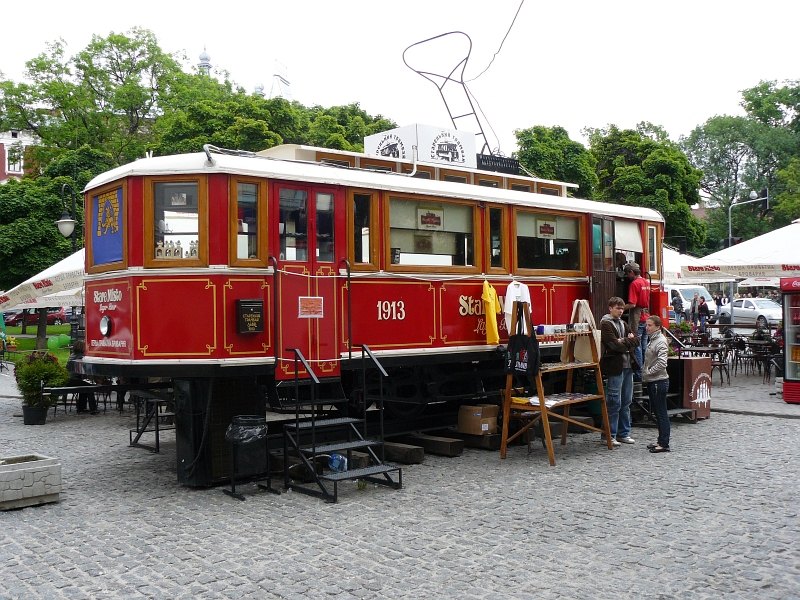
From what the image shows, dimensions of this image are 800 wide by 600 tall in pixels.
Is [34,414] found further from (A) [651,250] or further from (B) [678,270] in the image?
(B) [678,270]

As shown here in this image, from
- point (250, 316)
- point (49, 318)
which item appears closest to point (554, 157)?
point (250, 316)

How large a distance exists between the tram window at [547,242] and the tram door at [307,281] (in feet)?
11.2

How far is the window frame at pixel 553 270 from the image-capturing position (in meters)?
11.1

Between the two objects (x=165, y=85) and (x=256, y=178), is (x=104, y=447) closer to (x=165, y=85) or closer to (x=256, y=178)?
(x=256, y=178)

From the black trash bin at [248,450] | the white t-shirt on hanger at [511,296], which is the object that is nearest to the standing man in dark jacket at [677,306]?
the white t-shirt on hanger at [511,296]

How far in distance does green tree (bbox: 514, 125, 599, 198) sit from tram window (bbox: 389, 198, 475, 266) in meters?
23.3

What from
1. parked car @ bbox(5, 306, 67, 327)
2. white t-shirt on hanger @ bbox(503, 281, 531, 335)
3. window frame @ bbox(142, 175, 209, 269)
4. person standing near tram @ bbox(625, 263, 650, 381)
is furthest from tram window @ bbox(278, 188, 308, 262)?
parked car @ bbox(5, 306, 67, 327)

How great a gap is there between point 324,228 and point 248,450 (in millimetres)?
2700

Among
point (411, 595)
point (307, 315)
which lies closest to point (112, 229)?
point (307, 315)

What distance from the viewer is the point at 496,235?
10.9 meters

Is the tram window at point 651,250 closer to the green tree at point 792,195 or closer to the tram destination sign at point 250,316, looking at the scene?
the tram destination sign at point 250,316

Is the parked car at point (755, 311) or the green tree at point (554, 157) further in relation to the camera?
the parked car at point (755, 311)

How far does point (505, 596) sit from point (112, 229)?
596cm

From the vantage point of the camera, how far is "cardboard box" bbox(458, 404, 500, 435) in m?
10.5
